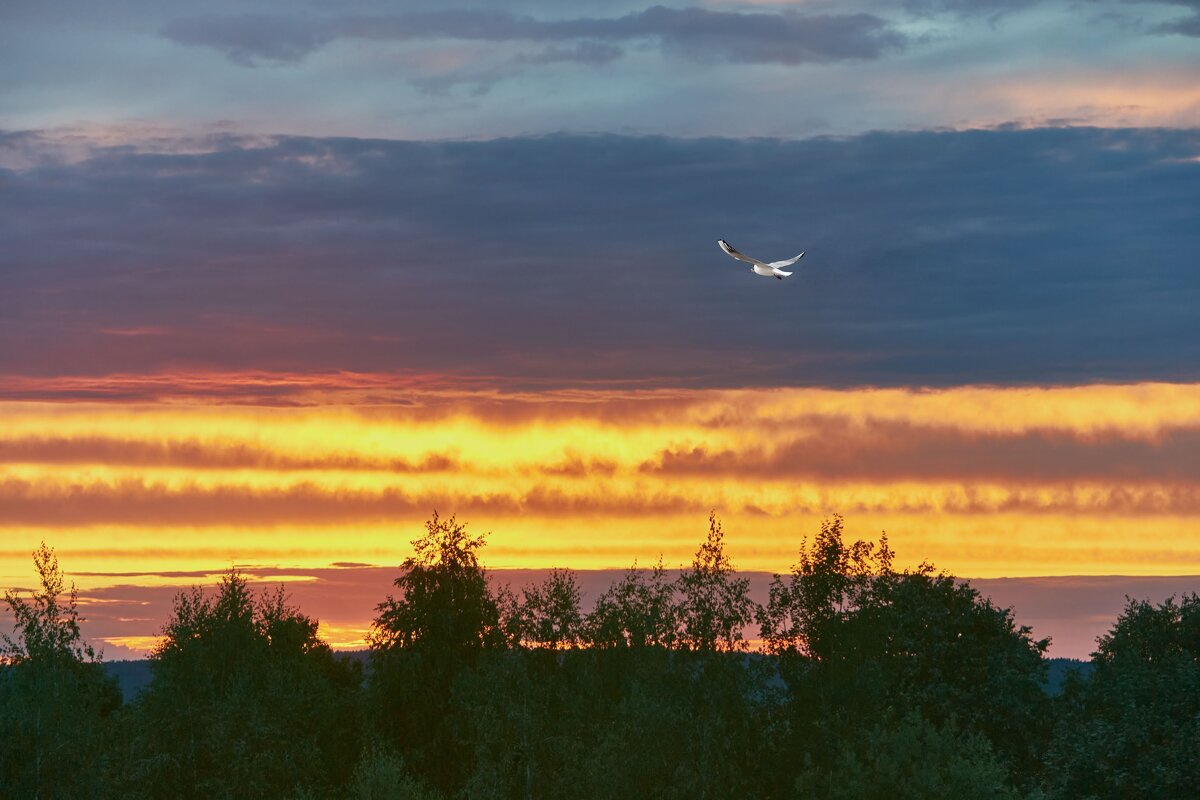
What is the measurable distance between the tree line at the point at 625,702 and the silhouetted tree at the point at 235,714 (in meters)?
0.19

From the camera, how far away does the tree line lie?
80.0 m

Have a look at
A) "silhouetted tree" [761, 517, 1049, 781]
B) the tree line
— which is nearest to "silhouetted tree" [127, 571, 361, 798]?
the tree line

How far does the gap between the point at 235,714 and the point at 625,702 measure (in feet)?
97.1

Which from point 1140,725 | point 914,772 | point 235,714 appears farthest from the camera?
point 235,714

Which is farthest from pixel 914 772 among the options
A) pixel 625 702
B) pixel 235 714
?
pixel 235 714

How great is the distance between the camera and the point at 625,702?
8250 centimetres

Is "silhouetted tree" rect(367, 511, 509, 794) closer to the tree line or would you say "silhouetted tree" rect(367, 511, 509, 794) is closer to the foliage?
the tree line

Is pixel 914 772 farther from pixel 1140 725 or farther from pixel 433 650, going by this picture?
pixel 433 650

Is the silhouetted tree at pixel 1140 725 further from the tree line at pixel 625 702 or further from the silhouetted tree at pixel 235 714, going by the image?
the silhouetted tree at pixel 235 714

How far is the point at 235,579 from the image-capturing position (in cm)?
11225

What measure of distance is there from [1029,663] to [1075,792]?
18970mm

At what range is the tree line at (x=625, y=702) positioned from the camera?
80.0 m

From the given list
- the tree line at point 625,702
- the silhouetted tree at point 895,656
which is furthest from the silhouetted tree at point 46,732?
the silhouetted tree at point 895,656

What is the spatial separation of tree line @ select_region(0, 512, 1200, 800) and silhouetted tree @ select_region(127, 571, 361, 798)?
0.63 feet
